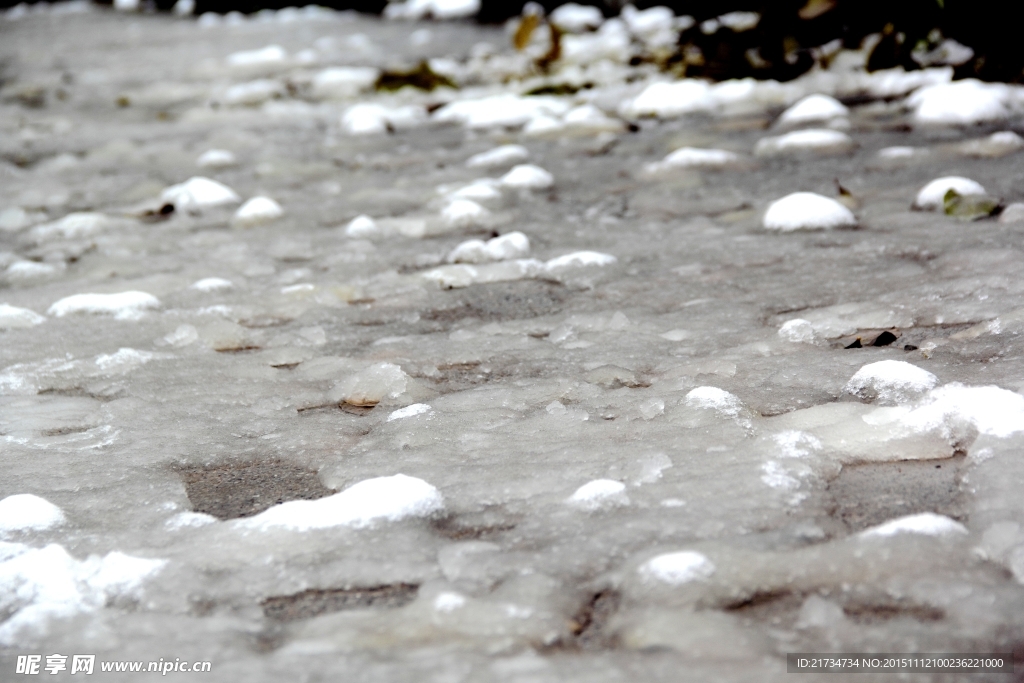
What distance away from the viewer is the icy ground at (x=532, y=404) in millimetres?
925

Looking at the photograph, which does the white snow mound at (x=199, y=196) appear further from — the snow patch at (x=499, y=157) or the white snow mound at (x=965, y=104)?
the white snow mound at (x=965, y=104)

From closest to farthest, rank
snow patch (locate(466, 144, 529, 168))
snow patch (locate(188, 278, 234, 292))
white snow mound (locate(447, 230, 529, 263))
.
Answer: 1. snow patch (locate(188, 278, 234, 292))
2. white snow mound (locate(447, 230, 529, 263))
3. snow patch (locate(466, 144, 529, 168))

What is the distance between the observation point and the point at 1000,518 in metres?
1.00

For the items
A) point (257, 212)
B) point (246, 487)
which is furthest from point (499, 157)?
point (246, 487)

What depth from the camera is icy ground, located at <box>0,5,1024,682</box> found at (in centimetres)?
93

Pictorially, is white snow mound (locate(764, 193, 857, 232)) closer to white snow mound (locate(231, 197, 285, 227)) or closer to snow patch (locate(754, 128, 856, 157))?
snow patch (locate(754, 128, 856, 157))

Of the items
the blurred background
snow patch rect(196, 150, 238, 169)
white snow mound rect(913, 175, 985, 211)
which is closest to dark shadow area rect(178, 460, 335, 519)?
white snow mound rect(913, 175, 985, 211)

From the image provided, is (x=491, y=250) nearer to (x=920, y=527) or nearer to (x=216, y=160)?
(x=920, y=527)

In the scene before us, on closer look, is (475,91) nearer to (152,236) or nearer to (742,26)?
(742,26)

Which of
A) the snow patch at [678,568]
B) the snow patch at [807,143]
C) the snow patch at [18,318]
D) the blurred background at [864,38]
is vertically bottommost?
the snow patch at [18,318]

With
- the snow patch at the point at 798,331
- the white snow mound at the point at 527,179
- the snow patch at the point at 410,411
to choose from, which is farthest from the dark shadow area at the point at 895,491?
the white snow mound at the point at 527,179

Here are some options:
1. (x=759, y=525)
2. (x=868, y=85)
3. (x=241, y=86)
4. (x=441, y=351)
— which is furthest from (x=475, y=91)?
(x=759, y=525)

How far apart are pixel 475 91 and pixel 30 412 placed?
313cm

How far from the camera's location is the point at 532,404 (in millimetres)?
1429
